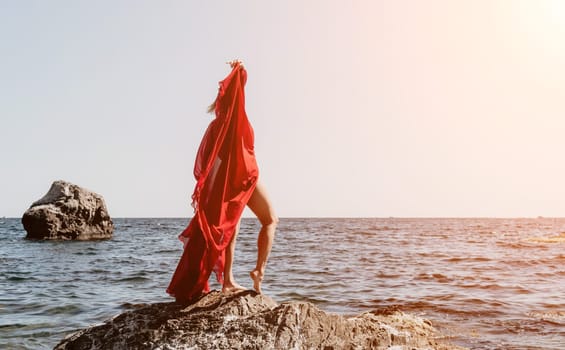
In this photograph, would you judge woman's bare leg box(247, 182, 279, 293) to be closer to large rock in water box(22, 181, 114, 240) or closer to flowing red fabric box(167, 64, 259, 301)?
flowing red fabric box(167, 64, 259, 301)

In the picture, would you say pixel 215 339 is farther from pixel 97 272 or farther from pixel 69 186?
pixel 69 186

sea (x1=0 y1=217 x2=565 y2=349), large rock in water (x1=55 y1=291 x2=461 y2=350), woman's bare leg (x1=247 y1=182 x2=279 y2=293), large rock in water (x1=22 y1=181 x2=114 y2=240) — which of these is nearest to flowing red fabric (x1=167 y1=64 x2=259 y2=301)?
woman's bare leg (x1=247 y1=182 x2=279 y2=293)

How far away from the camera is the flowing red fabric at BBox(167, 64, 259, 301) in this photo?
5.42 metres

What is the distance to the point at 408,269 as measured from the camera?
18312 millimetres

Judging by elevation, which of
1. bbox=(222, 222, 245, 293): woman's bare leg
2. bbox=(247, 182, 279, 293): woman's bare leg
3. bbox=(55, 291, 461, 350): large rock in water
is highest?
bbox=(247, 182, 279, 293): woman's bare leg

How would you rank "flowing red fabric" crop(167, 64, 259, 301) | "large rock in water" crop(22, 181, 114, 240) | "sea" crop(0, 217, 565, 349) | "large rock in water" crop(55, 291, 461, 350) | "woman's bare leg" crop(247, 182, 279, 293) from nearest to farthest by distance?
1. "large rock in water" crop(55, 291, 461, 350)
2. "flowing red fabric" crop(167, 64, 259, 301)
3. "woman's bare leg" crop(247, 182, 279, 293)
4. "sea" crop(0, 217, 565, 349)
5. "large rock in water" crop(22, 181, 114, 240)

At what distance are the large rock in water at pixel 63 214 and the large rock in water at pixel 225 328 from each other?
32414 millimetres

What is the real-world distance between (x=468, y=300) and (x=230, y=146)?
339 inches

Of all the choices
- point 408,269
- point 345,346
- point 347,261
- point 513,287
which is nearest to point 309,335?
point 345,346

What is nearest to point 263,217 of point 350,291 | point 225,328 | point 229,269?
point 229,269

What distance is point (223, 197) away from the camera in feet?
17.8

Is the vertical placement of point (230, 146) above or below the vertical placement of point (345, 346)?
above

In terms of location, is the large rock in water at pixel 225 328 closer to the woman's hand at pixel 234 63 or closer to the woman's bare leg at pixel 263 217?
the woman's bare leg at pixel 263 217

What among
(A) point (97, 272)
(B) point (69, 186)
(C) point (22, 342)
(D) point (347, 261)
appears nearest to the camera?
(C) point (22, 342)
